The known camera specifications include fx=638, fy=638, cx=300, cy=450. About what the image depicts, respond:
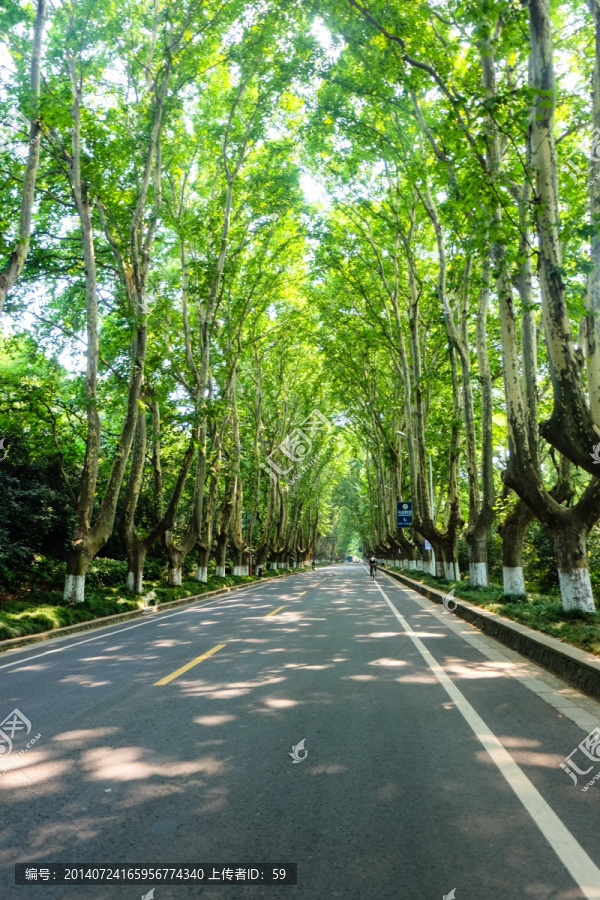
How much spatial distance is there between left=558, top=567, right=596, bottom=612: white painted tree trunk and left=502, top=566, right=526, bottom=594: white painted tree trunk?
3.71m

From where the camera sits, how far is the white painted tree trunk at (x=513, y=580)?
45.0 ft

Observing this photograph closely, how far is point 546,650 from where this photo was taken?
308 inches

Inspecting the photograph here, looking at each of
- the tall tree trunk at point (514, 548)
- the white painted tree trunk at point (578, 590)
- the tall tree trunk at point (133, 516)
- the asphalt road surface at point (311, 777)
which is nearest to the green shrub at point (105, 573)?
the tall tree trunk at point (133, 516)

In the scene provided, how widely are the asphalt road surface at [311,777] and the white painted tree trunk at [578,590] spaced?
2.17m

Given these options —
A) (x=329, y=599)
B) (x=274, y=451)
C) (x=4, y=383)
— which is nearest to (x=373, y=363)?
(x=274, y=451)

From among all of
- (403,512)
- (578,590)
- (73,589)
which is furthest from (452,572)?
(73,589)

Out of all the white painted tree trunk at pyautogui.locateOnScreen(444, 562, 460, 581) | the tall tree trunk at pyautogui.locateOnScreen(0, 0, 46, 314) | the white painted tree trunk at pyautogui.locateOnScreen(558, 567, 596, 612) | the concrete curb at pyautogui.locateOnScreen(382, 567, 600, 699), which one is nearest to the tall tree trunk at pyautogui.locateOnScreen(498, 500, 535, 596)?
the concrete curb at pyautogui.locateOnScreen(382, 567, 600, 699)

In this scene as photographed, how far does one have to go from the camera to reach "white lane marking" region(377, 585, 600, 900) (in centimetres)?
291

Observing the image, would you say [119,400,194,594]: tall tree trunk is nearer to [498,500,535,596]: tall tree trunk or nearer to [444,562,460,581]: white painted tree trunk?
[498,500,535,596]: tall tree trunk

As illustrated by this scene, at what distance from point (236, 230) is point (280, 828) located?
21333 millimetres

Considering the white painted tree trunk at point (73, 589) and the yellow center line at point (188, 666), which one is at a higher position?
the white painted tree trunk at point (73, 589)

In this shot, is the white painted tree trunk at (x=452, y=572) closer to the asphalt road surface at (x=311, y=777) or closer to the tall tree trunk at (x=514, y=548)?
the tall tree trunk at (x=514, y=548)

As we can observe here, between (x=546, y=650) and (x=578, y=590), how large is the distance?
7.91 ft

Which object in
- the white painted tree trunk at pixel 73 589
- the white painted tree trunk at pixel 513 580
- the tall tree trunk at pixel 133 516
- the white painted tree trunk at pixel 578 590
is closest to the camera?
the white painted tree trunk at pixel 578 590
